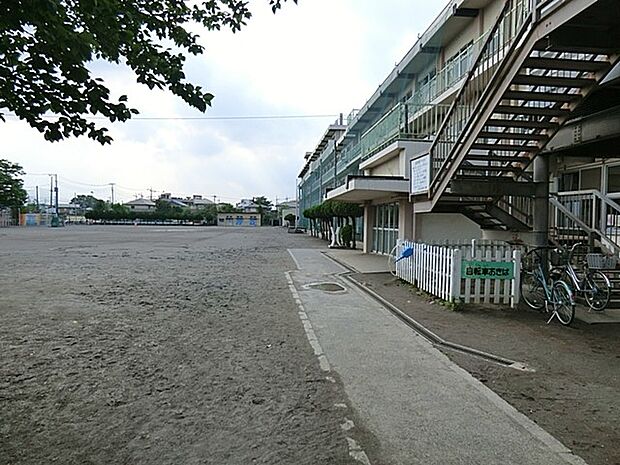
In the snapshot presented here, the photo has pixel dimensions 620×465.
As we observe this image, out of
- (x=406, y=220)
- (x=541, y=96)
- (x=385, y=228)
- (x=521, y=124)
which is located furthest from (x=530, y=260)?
(x=385, y=228)

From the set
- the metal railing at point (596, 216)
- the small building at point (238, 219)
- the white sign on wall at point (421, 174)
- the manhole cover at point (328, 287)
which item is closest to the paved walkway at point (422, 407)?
the manhole cover at point (328, 287)

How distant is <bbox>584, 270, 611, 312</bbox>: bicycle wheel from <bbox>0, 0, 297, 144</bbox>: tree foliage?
740 centimetres

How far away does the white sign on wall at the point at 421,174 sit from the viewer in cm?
1231

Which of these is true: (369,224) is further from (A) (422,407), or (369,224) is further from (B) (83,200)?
(B) (83,200)

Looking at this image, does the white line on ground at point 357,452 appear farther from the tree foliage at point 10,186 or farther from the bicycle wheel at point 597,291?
the tree foliage at point 10,186

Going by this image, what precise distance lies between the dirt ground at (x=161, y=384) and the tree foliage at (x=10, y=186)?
246 ft

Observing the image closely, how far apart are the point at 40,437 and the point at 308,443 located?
6.67ft

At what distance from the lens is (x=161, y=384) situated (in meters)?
5.42

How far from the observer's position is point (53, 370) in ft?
19.3

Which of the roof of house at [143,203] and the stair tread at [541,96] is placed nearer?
the stair tread at [541,96]

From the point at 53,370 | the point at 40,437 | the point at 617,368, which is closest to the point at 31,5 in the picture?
the point at 40,437

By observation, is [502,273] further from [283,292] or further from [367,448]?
[367,448]

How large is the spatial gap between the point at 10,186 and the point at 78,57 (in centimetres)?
8430

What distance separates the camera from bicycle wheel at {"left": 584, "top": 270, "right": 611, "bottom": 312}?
8914 mm
